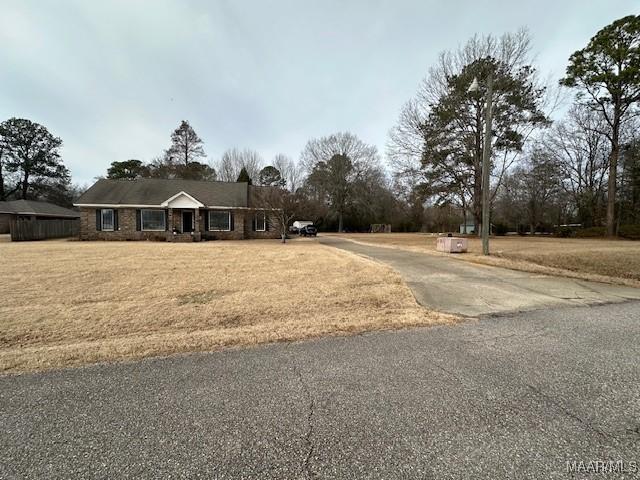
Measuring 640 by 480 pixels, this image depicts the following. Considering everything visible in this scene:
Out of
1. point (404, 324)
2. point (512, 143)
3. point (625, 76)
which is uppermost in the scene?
point (625, 76)

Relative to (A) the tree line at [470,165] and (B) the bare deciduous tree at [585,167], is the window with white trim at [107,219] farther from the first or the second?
(B) the bare deciduous tree at [585,167]

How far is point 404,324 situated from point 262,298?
2.86 meters

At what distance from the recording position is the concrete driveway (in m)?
5.42

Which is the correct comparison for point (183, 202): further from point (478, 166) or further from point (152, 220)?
point (478, 166)

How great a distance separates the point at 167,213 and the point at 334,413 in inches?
886

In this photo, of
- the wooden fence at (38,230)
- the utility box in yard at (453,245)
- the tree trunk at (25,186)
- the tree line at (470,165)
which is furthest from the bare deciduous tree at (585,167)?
the tree trunk at (25,186)

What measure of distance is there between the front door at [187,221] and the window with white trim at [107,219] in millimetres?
4991

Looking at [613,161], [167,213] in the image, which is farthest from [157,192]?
[613,161]

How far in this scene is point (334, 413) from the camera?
2176 millimetres

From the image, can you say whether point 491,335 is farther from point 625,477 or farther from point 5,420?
point 5,420

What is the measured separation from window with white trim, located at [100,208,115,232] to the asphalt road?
22.0m

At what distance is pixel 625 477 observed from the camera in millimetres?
1605

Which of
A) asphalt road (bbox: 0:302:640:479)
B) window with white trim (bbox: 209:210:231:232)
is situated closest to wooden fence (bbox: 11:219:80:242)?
window with white trim (bbox: 209:210:231:232)

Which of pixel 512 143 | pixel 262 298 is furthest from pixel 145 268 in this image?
pixel 512 143
